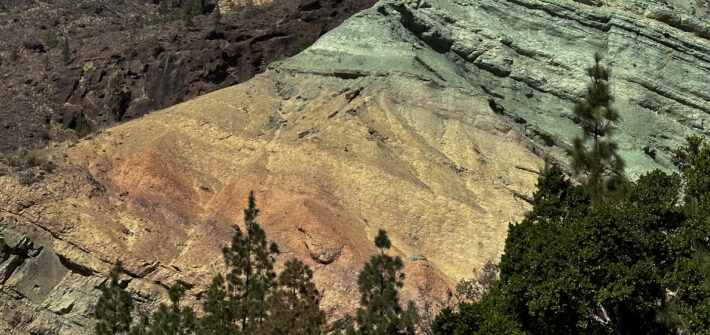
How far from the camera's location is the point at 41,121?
232 feet

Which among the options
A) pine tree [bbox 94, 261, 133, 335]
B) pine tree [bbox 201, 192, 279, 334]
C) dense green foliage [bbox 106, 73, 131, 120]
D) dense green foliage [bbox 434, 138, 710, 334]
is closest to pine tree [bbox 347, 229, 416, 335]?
dense green foliage [bbox 434, 138, 710, 334]

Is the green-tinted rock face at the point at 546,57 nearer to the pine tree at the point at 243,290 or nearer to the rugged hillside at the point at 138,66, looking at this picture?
the rugged hillside at the point at 138,66

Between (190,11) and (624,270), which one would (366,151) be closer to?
(624,270)

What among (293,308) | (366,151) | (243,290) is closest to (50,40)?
(366,151)

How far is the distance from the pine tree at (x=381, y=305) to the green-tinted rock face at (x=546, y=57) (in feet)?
85.1

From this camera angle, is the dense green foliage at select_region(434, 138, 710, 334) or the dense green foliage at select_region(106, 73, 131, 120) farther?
the dense green foliage at select_region(106, 73, 131, 120)

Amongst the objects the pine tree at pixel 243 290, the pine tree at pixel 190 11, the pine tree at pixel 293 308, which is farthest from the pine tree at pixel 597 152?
the pine tree at pixel 190 11

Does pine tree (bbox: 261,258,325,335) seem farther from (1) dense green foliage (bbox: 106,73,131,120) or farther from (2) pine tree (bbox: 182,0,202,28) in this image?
(2) pine tree (bbox: 182,0,202,28)

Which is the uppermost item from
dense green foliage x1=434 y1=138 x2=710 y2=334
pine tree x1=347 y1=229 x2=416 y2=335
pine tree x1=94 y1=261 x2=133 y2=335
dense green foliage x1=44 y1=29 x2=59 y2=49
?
dense green foliage x1=434 y1=138 x2=710 y2=334

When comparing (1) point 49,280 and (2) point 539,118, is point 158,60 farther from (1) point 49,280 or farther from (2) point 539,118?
(1) point 49,280

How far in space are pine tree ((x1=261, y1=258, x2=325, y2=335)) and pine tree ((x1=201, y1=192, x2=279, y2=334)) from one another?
0.43 meters

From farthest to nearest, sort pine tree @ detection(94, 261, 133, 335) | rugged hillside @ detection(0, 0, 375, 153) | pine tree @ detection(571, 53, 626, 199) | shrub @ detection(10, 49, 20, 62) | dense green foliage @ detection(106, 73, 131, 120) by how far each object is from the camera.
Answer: shrub @ detection(10, 49, 20, 62), dense green foliage @ detection(106, 73, 131, 120), rugged hillside @ detection(0, 0, 375, 153), pine tree @ detection(94, 261, 133, 335), pine tree @ detection(571, 53, 626, 199)

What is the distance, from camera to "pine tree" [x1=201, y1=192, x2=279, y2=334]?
2396 centimetres

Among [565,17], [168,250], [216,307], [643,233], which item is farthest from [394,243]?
[565,17]
